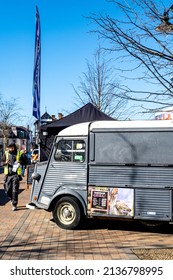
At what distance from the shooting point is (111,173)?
7781 millimetres

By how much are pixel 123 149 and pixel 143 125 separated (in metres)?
0.65

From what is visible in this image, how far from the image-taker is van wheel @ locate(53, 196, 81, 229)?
8.06m

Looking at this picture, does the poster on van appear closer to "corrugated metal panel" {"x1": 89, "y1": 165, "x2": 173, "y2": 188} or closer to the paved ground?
"corrugated metal panel" {"x1": 89, "y1": 165, "x2": 173, "y2": 188}

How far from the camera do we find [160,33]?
5.25 metres

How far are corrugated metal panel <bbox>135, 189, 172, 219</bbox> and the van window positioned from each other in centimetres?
149

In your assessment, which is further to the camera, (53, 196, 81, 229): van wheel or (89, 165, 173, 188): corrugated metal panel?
(53, 196, 81, 229): van wheel

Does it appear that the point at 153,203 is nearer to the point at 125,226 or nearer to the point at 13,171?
the point at 125,226

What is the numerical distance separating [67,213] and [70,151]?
4.50ft

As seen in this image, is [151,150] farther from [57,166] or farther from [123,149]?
[57,166]

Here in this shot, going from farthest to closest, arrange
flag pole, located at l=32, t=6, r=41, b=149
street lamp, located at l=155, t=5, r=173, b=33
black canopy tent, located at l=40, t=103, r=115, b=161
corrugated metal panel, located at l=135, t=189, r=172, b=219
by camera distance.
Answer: flag pole, located at l=32, t=6, r=41, b=149 → black canopy tent, located at l=40, t=103, r=115, b=161 → corrugated metal panel, located at l=135, t=189, r=172, b=219 → street lamp, located at l=155, t=5, r=173, b=33

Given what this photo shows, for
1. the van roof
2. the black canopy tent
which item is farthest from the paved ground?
the black canopy tent

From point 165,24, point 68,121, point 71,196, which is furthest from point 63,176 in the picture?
point 68,121

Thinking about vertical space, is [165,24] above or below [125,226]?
above
